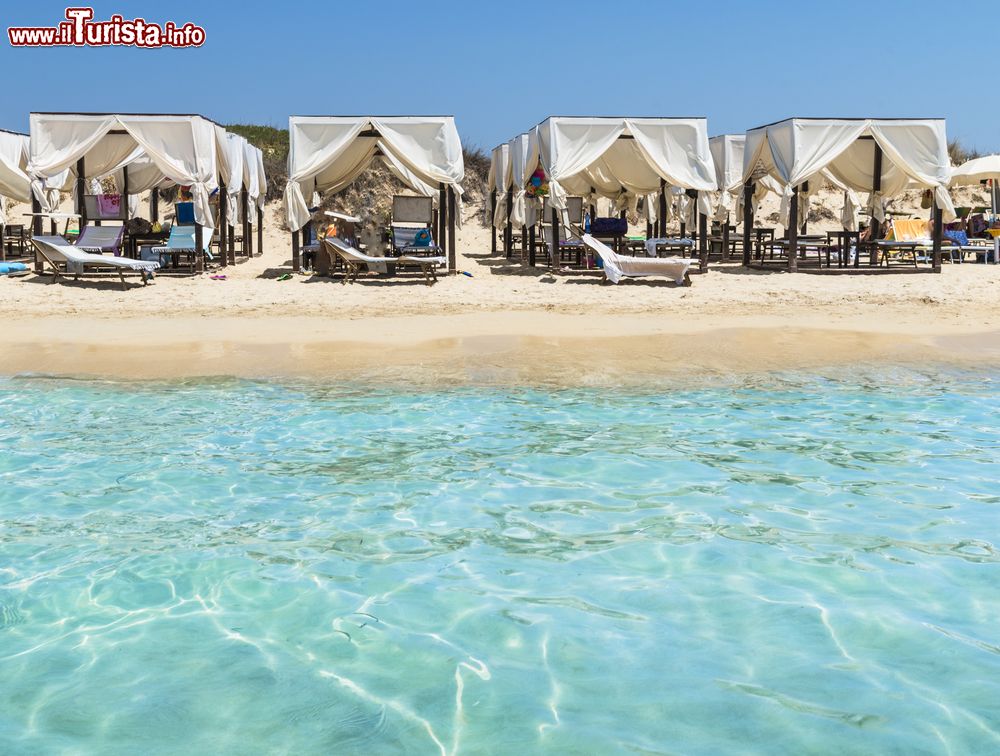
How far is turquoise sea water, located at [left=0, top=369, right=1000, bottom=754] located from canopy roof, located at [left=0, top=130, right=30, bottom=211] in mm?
13415

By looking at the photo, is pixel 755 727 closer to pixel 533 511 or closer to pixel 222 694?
pixel 222 694

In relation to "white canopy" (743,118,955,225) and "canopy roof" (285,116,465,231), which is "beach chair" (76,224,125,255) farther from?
"white canopy" (743,118,955,225)

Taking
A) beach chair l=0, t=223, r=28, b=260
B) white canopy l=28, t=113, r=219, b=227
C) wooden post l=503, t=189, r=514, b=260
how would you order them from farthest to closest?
Result: wooden post l=503, t=189, r=514, b=260 → beach chair l=0, t=223, r=28, b=260 → white canopy l=28, t=113, r=219, b=227

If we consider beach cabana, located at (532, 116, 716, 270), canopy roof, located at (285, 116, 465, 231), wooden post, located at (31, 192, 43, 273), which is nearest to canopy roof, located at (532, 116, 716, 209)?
beach cabana, located at (532, 116, 716, 270)

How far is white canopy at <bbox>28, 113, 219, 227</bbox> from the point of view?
1656 centimetres

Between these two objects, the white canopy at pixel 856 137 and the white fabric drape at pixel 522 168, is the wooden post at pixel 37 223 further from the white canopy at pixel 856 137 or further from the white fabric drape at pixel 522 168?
the white canopy at pixel 856 137

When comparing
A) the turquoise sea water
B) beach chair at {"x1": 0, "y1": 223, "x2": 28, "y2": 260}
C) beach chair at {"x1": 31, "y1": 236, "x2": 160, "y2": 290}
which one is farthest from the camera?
beach chair at {"x1": 0, "y1": 223, "x2": 28, "y2": 260}

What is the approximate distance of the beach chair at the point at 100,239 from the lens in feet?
54.9

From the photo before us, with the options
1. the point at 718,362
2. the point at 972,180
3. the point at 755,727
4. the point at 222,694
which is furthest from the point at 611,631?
the point at 972,180

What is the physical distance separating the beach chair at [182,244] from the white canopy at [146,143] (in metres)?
0.76

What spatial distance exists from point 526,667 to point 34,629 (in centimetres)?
197

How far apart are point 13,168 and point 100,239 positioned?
378cm

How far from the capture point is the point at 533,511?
5.59 meters

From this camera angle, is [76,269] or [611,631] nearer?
[611,631]
